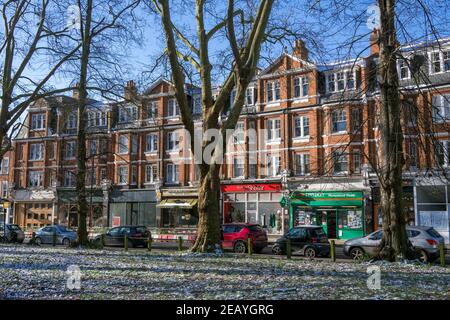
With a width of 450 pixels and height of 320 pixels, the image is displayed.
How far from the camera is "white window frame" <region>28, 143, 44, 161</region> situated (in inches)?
1960

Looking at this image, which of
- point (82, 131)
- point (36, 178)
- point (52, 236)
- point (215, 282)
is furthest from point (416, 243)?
point (36, 178)

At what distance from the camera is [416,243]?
1875 centimetres

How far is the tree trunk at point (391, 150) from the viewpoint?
13.6 m

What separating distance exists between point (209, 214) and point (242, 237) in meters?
8.46

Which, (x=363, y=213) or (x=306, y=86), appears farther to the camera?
(x=306, y=86)

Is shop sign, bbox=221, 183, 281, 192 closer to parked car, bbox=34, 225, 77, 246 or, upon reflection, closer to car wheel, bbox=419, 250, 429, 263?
parked car, bbox=34, 225, 77, 246

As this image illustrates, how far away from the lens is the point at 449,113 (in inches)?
1073

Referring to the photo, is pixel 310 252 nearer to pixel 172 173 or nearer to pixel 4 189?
pixel 172 173

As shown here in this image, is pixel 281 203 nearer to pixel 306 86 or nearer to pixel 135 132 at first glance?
pixel 306 86

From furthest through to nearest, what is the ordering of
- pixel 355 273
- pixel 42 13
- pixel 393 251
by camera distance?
pixel 42 13 → pixel 393 251 → pixel 355 273

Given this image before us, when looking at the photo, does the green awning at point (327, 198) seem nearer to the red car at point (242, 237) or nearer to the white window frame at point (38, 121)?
the red car at point (242, 237)
